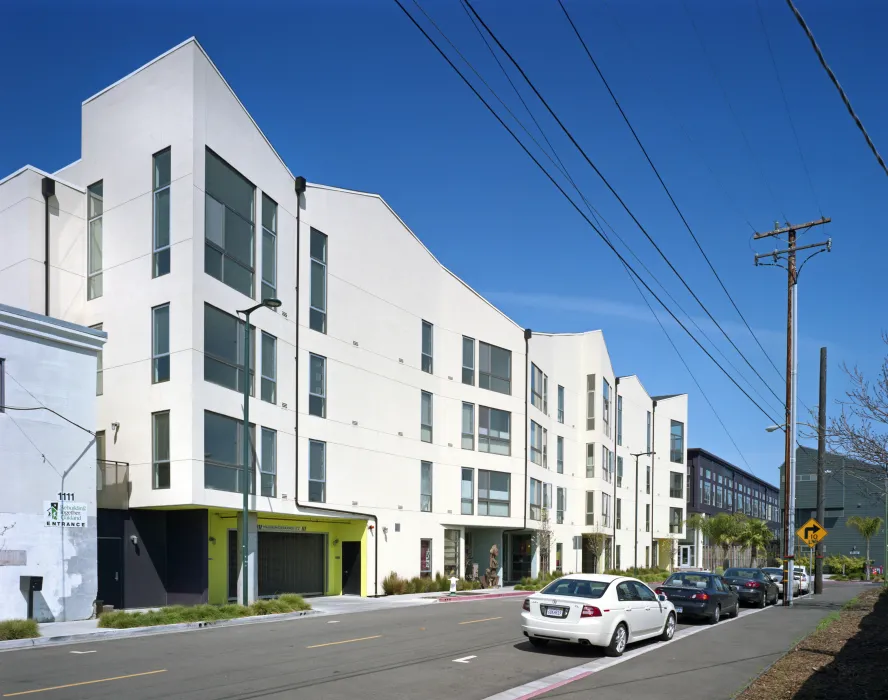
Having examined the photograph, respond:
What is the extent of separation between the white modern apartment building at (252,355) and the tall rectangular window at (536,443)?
10.0 feet

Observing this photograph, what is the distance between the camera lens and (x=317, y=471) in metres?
32.3

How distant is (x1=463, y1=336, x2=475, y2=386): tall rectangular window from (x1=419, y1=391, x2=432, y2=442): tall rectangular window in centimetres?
315

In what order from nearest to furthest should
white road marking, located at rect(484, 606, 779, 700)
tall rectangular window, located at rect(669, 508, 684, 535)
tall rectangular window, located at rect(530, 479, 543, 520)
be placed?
white road marking, located at rect(484, 606, 779, 700), tall rectangular window, located at rect(530, 479, 543, 520), tall rectangular window, located at rect(669, 508, 684, 535)

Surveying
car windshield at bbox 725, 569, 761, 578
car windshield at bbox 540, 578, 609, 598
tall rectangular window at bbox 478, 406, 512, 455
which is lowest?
car windshield at bbox 725, 569, 761, 578

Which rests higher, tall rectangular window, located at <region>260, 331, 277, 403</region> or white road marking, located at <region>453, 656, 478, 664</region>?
tall rectangular window, located at <region>260, 331, 277, 403</region>

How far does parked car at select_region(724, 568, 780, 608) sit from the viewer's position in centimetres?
3070

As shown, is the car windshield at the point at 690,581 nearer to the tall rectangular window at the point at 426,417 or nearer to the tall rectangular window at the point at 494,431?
the tall rectangular window at the point at 426,417

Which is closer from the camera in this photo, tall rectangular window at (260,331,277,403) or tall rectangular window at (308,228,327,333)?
tall rectangular window at (260,331,277,403)

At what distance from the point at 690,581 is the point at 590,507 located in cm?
3284

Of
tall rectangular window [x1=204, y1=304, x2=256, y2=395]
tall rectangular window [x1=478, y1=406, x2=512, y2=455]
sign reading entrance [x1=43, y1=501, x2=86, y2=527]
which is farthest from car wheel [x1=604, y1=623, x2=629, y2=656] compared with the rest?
tall rectangular window [x1=478, y1=406, x2=512, y2=455]

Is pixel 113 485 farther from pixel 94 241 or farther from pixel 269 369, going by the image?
pixel 94 241

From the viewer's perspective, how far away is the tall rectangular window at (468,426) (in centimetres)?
4250

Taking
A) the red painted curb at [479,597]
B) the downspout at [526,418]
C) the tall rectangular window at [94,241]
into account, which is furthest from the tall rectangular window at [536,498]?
the tall rectangular window at [94,241]

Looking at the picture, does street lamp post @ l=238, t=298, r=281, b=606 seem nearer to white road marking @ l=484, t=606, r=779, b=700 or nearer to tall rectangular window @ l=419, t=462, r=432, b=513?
white road marking @ l=484, t=606, r=779, b=700
